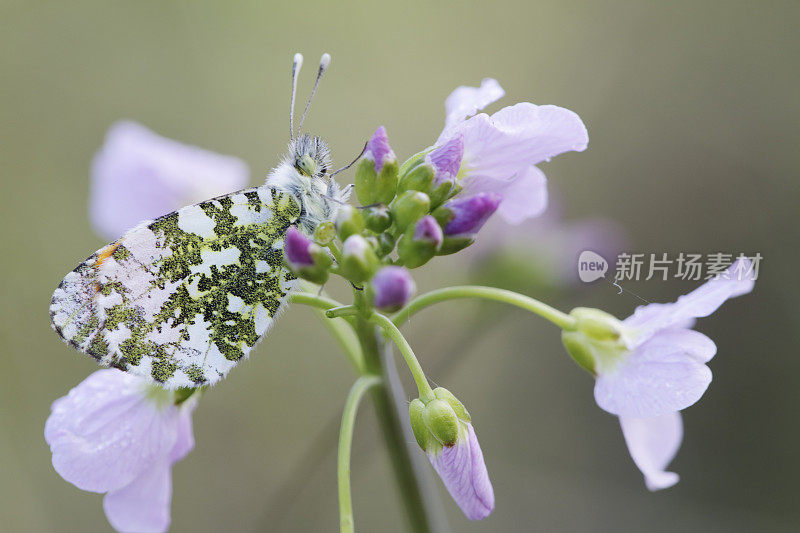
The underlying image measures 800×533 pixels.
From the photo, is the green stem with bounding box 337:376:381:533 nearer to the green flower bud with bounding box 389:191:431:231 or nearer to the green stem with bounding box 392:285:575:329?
the green stem with bounding box 392:285:575:329

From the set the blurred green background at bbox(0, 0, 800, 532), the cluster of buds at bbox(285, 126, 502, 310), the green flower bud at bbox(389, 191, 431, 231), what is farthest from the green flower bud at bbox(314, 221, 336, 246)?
the blurred green background at bbox(0, 0, 800, 532)

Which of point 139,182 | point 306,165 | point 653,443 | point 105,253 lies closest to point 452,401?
point 653,443

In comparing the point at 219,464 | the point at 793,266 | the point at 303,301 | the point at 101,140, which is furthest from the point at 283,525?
the point at 793,266

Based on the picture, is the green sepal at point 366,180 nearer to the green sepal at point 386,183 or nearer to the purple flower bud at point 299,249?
the green sepal at point 386,183

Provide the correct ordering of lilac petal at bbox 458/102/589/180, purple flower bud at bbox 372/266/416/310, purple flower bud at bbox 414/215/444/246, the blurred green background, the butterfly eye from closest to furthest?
purple flower bud at bbox 372/266/416/310 < purple flower bud at bbox 414/215/444/246 < lilac petal at bbox 458/102/589/180 < the butterfly eye < the blurred green background

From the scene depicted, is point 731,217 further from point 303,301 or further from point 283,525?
point 303,301

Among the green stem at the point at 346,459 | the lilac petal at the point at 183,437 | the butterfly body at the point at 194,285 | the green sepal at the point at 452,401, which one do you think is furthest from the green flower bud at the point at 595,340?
the lilac petal at the point at 183,437

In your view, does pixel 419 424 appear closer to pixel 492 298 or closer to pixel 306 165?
pixel 492 298

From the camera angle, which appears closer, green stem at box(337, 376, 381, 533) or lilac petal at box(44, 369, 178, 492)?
green stem at box(337, 376, 381, 533)
